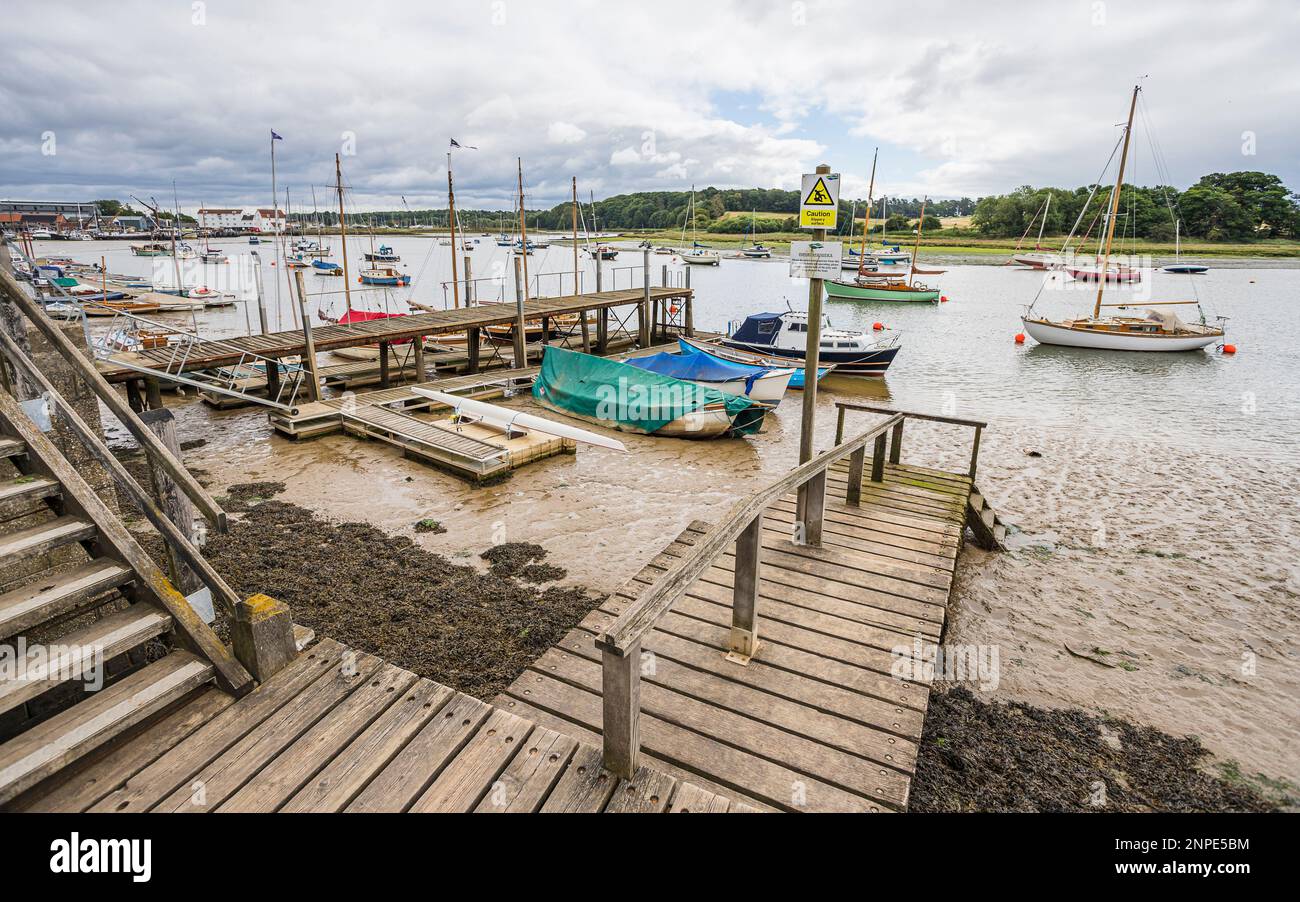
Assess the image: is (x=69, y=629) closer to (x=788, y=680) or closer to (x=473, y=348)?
(x=788, y=680)

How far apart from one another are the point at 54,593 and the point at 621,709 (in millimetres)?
3149

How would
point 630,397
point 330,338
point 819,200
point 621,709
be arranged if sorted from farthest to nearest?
point 330,338 → point 630,397 → point 819,200 → point 621,709

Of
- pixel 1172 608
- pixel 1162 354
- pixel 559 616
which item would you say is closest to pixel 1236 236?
pixel 1162 354

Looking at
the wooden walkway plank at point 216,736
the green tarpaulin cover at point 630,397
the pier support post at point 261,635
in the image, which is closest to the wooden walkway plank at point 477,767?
the wooden walkway plank at point 216,736

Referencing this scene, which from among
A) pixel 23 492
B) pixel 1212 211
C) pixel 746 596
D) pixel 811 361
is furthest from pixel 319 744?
pixel 1212 211

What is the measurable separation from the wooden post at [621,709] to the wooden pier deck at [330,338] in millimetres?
15044

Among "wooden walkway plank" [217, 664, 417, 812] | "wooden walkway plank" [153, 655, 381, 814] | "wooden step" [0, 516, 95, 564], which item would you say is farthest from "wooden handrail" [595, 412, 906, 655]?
"wooden step" [0, 516, 95, 564]

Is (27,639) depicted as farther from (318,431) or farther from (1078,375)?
(1078,375)

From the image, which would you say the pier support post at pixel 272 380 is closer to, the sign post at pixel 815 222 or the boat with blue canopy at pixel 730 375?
the boat with blue canopy at pixel 730 375

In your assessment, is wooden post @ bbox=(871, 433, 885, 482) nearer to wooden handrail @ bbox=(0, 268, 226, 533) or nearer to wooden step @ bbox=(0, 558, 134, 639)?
wooden handrail @ bbox=(0, 268, 226, 533)

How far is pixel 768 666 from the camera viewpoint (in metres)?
4.80

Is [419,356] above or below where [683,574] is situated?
below
